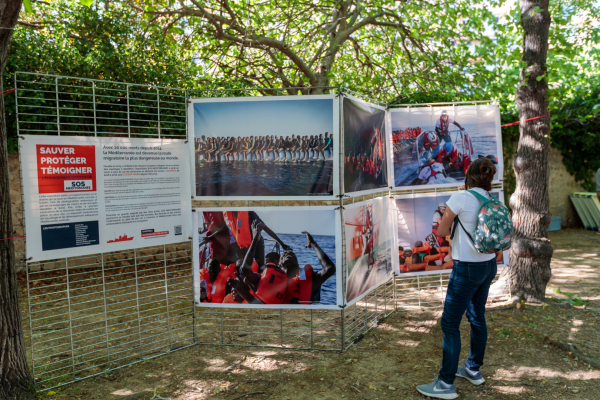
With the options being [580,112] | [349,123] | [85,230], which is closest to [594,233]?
[580,112]

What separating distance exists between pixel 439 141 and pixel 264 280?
2.44 m

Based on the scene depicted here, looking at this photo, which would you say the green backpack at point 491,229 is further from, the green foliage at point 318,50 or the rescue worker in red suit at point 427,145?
the green foliage at point 318,50

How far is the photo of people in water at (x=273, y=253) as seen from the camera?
3.65 m

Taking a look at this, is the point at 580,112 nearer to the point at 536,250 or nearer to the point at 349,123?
the point at 536,250

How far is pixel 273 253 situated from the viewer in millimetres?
3684

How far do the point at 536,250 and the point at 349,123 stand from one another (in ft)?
8.72

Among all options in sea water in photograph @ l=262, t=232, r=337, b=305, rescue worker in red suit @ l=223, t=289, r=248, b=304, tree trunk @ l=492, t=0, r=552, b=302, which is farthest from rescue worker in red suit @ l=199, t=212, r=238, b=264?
tree trunk @ l=492, t=0, r=552, b=302

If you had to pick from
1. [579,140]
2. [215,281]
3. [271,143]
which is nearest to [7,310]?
[215,281]

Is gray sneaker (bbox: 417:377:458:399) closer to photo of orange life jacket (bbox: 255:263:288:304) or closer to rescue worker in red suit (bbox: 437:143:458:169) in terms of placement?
photo of orange life jacket (bbox: 255:263:288:304)

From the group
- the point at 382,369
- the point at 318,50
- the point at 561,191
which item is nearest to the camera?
the point at 382,369

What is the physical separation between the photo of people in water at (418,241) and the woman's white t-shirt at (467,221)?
162 centimetres

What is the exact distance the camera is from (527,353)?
3736mm

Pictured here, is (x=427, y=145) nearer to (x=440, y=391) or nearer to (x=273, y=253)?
(x=273, y=253)

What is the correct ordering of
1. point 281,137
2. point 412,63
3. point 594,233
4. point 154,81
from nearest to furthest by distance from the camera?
point 281,137
point 154,81
point 412,63
point 594,233
